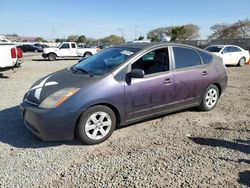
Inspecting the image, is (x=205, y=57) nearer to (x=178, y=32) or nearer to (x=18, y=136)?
(x=18, y=136)

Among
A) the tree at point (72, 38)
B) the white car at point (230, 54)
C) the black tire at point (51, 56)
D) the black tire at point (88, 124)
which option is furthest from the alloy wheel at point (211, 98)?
the tree at point (72, 38)

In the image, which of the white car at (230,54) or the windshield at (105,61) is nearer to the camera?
the windshield at (105,61)

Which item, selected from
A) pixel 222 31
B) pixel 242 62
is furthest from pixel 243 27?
pixel 242 62

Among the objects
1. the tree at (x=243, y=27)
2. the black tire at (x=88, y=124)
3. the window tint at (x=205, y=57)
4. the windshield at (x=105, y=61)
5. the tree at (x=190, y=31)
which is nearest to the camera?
the black tire at (x=88, y=124)

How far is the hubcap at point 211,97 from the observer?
5473 mm

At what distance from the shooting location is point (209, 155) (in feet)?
11.7

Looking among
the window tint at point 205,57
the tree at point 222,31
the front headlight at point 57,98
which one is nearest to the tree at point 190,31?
the tree at point 222,31

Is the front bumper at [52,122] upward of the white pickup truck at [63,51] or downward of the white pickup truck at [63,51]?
downward

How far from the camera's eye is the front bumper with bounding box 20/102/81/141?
359 centimetres

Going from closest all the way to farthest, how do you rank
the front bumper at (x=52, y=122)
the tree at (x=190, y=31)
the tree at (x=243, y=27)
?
the front bumper at (x=52, y=122) → the tree at (x=243, y=27) → the tree at (x=190, y=31)

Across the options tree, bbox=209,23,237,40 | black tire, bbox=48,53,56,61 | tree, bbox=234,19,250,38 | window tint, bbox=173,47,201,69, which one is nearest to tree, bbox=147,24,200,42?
tree, bbox=209,23,237,40

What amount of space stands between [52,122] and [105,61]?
1581 millimetres

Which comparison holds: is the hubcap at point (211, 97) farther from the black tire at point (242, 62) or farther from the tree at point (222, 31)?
the tree at point (222, 31)

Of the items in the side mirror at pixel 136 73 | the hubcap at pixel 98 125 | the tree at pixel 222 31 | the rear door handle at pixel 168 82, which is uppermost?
the tree at pixel 222 31
